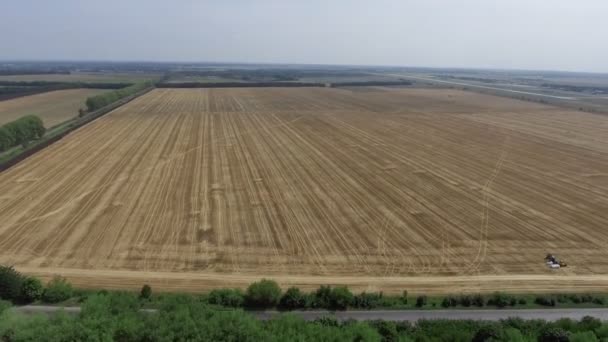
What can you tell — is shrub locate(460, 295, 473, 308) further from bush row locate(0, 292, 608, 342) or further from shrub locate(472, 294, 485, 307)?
bush row locate(0, 292, 608, 342)

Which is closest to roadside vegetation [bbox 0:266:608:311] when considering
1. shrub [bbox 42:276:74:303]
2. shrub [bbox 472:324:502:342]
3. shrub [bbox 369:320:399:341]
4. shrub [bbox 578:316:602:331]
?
shrub [bbox 42:276:74:303]

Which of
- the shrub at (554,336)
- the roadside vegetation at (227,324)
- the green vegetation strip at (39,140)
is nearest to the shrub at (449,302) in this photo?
the roadside vegetation at (227,324)

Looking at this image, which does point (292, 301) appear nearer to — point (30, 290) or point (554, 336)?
point (554, 336)

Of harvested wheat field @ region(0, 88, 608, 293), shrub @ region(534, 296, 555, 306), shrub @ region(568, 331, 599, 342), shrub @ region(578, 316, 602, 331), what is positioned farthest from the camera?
harvested wheat field @ region(0, 88, 608, 293)

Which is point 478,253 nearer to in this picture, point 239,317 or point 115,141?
point 239,317

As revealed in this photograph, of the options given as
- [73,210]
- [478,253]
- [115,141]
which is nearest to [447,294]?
[478,253]

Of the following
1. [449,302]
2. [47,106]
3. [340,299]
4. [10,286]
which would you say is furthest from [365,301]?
[47,106]

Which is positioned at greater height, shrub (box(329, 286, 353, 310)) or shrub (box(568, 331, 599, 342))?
shrub (box(568, 331, 599, 342))
